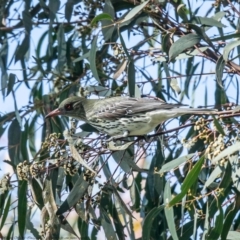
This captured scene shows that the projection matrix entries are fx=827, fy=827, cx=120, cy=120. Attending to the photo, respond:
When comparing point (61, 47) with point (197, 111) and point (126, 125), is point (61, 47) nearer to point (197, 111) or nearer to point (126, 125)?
point (126, 125)

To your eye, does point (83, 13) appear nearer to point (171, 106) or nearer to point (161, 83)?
point (161, 83)

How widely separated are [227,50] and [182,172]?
143 centimetres

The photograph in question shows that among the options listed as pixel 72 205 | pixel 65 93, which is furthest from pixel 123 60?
pixel 72 205

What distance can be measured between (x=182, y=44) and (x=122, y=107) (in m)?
0.95

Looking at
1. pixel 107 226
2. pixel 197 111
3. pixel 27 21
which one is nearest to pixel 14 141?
pixel 27 21

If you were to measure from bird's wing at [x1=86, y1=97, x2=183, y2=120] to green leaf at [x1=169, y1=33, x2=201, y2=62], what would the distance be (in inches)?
19.5

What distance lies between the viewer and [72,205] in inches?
174

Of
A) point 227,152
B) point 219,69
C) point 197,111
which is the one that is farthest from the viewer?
point 197,111

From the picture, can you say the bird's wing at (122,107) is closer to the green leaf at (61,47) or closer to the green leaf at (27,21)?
the green leaf at (61,47)

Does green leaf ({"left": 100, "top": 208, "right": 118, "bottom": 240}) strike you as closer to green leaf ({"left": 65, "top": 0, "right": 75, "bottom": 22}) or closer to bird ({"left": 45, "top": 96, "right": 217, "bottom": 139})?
bird ({"left": 45, "top": 96, "right": 217, "bottom": 139})

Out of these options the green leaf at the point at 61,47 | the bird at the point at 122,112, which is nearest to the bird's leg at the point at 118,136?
the bird at the point at 122,112

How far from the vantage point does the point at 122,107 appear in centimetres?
525

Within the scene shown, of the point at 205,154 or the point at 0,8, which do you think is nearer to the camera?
the point at 205,154

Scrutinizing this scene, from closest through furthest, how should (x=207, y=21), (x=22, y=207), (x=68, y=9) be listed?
(x=22, y=207) → (x=207, y=21) → (x=68, y=9)
